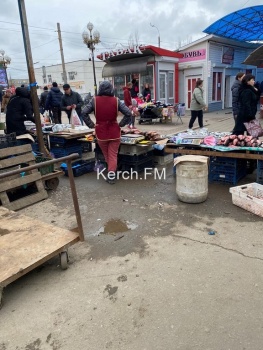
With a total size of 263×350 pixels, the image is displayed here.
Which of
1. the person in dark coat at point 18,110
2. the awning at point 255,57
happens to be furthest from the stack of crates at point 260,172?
the awning at point 255,57

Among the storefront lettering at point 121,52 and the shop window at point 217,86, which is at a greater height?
the storefront lettering at point 121,52

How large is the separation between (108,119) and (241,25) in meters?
14.7

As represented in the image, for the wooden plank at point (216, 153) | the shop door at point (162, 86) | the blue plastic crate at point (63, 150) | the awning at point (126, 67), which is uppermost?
the awning at point (126, 67)

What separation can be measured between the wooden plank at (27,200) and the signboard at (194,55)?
15.5 m

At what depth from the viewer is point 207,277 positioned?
287 centimetres

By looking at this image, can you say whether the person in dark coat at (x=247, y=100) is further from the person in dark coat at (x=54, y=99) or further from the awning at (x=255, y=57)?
the awning at (x=255, y=57)

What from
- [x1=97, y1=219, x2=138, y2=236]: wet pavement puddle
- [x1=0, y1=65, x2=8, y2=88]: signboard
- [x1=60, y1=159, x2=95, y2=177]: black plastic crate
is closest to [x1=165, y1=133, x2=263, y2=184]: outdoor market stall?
[x1=60, y1=159, x2=95, y2=177]: black plastic crate

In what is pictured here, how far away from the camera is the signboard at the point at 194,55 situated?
17.4 meters

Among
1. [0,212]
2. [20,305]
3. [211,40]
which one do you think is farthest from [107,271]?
[211,40]

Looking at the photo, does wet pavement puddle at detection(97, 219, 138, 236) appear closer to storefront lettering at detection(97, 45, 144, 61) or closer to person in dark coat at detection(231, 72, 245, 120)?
person in dark coat at detection(231, 72, 245, 120)

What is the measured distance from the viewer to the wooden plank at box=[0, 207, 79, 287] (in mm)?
2723

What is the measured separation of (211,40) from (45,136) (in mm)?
13886

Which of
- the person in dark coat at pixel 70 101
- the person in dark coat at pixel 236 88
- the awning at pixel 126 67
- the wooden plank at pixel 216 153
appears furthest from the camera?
the awning at pixel 126 67

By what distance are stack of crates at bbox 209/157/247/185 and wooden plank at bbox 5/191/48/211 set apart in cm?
317
